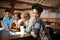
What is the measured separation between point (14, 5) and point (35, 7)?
1.93 metres

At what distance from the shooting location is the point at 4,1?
14.0ft

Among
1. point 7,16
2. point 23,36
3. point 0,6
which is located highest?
point 0,6

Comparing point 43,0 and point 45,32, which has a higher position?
point 43,0

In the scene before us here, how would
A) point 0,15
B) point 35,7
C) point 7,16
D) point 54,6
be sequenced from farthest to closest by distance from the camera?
point 0,15 → point 54,6 → point 7,16 → point 35,7

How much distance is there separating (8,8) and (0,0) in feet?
1.12

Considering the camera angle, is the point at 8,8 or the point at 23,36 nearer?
the point at 23,36

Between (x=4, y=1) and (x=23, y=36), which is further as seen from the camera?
(x=4, y=1)

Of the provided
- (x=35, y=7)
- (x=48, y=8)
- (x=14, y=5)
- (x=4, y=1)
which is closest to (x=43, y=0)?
(x=48, y=8)

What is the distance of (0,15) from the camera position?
4.51 m

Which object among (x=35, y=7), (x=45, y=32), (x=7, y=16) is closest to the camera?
(x=45, y=32)

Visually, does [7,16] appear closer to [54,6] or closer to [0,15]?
[0,15]

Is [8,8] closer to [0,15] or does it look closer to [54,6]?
[0,15]

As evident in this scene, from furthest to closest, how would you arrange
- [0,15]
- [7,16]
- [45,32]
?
[0,15]
[7,16]
[45,32]

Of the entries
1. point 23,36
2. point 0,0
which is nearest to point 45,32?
point 23,36
